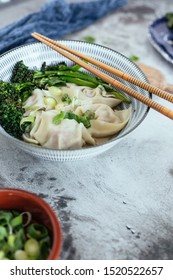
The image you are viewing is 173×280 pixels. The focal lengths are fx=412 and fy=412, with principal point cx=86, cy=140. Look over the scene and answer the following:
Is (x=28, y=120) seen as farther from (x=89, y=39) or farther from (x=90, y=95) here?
(x=89, y=39)

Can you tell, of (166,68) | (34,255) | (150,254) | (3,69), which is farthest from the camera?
(166,68)

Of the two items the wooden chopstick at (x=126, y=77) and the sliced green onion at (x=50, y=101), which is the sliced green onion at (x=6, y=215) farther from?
the wooden chopstick at (x=126, y=77)

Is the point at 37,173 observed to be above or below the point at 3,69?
below

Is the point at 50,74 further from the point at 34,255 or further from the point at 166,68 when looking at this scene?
the point at 34,255

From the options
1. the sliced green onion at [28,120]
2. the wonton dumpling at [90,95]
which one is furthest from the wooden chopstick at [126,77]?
the sliced green onion at [28,120]

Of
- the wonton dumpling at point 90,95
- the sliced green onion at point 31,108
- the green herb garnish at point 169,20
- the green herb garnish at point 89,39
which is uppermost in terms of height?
the green herb garnish at point 169,20

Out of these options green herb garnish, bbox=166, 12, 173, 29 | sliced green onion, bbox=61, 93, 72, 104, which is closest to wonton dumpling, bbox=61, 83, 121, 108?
sliced green onion, bbox=61, 93, 72, 104

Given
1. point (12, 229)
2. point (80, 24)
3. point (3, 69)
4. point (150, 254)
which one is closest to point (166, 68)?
point (80, 24)
